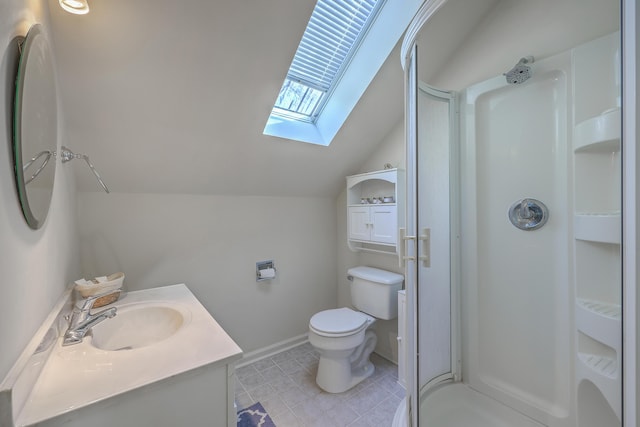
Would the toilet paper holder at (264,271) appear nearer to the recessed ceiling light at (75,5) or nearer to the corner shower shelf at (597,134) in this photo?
the recessed ceiling light at (75,5)

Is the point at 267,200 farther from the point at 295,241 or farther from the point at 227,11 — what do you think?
the point at 227,11

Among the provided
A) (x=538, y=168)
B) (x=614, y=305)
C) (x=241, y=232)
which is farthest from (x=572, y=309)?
(x=241, y=232)

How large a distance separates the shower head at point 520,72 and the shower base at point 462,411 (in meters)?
1.68

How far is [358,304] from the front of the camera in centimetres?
226

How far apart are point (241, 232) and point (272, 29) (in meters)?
1.47

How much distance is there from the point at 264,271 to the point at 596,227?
2057 mm

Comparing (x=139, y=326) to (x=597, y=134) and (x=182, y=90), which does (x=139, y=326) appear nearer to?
(x=182, y=90)

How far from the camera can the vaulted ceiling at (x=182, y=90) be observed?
46.1 inches

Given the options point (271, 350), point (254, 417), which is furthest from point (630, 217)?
point (271, 350)

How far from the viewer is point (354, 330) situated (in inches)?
73.3

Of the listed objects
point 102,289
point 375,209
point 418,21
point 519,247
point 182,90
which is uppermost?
point 418,21

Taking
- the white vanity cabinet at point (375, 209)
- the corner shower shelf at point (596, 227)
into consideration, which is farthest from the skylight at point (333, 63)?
the corner shower shelf at point (596, 227)

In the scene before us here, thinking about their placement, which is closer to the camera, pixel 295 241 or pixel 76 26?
pixel 76 26

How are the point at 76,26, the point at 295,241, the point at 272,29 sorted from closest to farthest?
the point at 76,26
the point at 272,29
the point at 295,241
